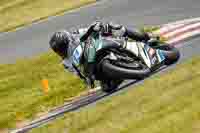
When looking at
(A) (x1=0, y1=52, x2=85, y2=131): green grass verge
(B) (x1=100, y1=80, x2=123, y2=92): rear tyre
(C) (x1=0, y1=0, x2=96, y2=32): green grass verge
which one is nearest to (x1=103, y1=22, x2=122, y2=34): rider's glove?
(B) (x1=100, y1=80, x2=123, y2=92): rear tyre

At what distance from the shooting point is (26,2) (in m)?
29.3

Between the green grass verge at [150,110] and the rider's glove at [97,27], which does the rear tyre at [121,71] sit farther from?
the rider's glove at [97,27]

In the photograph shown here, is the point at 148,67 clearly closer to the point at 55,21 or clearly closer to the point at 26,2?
the point at 55,21

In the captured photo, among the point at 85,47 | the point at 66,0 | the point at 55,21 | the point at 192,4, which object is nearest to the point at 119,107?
the point at 85,47

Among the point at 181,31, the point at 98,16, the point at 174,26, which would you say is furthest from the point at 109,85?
the point at 98,16

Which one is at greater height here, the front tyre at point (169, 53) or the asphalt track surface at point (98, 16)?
the front tyre at point (169, 53)

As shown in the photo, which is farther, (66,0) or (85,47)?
(66,0)

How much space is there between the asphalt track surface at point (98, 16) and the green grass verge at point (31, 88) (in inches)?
78.2

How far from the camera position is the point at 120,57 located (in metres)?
12.9

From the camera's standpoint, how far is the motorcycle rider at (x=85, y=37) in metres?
13.2

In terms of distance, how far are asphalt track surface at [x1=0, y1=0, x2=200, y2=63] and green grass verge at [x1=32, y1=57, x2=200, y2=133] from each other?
7360 millimetres

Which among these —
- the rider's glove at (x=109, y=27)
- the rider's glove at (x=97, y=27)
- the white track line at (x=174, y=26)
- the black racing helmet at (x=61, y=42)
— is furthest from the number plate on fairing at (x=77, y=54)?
the white track line at (x=174, y=26)

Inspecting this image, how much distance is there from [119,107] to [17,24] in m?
14.3

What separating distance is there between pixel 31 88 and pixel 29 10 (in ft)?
36.6
